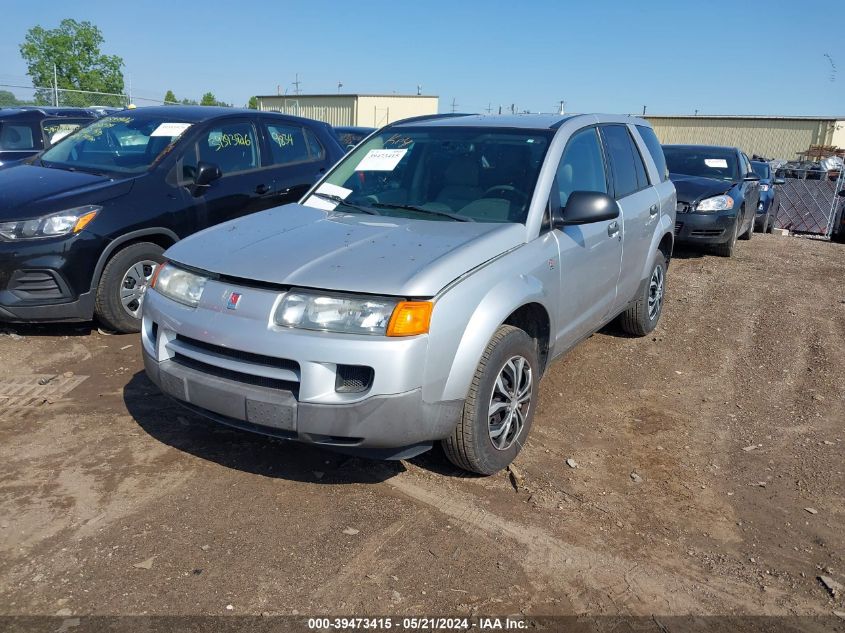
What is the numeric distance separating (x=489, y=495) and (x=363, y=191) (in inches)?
80.1

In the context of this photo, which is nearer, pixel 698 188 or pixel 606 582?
pixel 606 582

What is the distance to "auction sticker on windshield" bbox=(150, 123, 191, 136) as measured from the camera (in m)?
5.92

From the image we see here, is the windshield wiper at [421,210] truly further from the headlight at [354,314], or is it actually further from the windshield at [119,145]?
the windshield at [119,145]

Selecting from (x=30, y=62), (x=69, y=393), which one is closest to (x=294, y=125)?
(x=69, y=393)

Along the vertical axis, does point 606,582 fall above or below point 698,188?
below

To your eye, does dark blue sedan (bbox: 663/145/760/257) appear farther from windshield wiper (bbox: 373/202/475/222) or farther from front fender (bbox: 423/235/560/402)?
front fender (bbox: 423/235/560/402)

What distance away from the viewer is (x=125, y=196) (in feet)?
17.2

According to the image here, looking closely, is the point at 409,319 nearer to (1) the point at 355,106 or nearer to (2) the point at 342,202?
(2) the point at 342,202

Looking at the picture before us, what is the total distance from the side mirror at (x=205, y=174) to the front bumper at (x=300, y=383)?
2829 mm

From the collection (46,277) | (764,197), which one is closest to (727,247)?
(764,197)

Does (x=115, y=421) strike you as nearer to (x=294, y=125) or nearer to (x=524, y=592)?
Result: (x=524, y=592)

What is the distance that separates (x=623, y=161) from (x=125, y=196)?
3.84 metres

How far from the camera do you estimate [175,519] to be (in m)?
2.99

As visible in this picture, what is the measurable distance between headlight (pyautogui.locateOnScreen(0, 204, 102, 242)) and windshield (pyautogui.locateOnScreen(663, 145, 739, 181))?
8.78 metres
